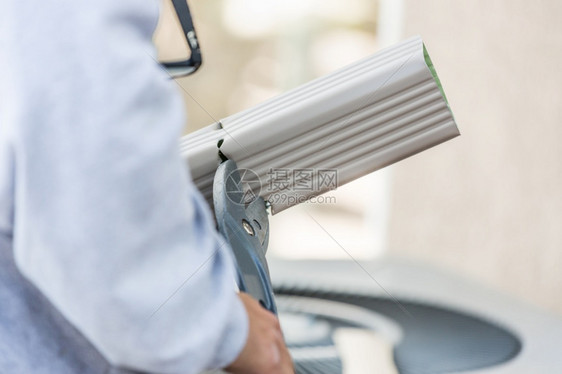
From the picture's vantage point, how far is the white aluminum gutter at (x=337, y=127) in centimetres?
58

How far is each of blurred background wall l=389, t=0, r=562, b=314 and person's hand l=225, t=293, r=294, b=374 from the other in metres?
2.28

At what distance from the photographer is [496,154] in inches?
103

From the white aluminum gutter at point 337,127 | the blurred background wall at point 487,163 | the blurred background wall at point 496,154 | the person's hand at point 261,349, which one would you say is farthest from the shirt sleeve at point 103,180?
the blurred background wall at point 496,154

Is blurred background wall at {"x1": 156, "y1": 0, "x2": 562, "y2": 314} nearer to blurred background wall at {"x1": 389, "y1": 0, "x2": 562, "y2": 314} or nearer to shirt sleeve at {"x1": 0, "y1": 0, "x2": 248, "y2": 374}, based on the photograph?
blurred background wall at {"x1": 389, "y1": 0, "x2": 562, "y2": 314}

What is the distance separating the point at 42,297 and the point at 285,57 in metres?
2.73

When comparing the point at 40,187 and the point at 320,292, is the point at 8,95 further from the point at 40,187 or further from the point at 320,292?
the point at 320,292

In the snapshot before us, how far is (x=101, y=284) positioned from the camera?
14.3 inches

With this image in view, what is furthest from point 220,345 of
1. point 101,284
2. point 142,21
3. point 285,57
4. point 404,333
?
point 285,57

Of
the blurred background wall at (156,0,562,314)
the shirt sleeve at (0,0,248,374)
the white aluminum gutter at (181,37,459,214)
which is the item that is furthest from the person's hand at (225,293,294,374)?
the blurred background wall at (156,0,562,314)

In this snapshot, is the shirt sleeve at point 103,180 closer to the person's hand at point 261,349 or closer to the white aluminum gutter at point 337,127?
the person's hand at point 261,349

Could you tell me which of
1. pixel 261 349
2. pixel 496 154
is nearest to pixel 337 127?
pixel 261 349

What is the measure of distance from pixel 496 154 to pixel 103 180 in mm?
2419

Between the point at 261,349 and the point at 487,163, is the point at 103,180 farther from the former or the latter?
the point at 487,163

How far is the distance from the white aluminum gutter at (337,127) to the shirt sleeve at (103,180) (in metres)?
0.20
